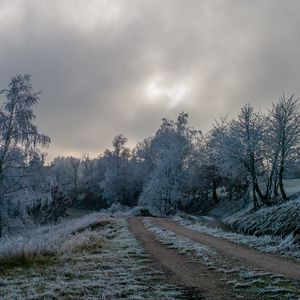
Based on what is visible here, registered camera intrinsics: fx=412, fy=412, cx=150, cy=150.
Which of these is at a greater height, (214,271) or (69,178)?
(69,178)

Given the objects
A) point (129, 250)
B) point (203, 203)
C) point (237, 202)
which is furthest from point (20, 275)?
point (203, 203)

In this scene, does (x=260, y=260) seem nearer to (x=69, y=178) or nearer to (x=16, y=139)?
(x=16, y=139)

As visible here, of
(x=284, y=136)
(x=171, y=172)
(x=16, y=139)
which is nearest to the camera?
(x=16, y=139)

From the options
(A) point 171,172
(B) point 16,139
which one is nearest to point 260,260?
(B) point 16,139

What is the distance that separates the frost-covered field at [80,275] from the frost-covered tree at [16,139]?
801cm

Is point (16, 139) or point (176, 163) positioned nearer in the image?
point (16, 139)

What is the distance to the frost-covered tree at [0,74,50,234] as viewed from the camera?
75.5 ft

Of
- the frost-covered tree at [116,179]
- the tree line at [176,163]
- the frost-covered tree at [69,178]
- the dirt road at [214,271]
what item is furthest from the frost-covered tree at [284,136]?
the frost-covered tree at [69,178]

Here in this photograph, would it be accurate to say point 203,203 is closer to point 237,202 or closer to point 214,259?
point 237,202

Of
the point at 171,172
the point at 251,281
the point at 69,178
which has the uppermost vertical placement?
the point at 69,178

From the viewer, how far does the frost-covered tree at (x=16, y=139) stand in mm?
23016

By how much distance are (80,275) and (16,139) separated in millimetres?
14022

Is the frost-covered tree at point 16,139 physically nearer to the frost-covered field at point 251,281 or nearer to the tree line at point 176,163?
the tree line at point 176,163

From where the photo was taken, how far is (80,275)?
11.2 metres
